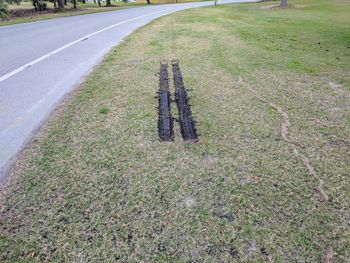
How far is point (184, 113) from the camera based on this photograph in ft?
11.2

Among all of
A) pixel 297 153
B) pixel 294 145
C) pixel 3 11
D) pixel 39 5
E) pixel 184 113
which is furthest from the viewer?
pixel 39 5

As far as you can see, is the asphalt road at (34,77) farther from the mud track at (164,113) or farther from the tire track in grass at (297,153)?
the tire track in grass at (297,153)

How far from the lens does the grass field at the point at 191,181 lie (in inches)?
67.4

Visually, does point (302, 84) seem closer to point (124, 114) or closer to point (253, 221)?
point (124, 114)

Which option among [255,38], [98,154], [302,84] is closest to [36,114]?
[98,154]

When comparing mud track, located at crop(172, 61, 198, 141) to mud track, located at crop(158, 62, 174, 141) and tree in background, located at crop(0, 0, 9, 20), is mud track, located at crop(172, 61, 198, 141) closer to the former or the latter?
mud track, located at crop(158, 62, 174, 141)

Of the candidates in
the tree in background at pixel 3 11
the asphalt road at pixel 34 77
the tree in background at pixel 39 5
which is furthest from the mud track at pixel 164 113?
the tree in background at pixel 39 5

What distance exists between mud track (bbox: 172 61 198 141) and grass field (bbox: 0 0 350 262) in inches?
3.8

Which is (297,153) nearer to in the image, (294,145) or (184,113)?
(294,145)

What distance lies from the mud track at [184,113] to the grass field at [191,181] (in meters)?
0.10

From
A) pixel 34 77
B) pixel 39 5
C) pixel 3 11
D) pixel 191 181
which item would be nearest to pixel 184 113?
pixel 191 181

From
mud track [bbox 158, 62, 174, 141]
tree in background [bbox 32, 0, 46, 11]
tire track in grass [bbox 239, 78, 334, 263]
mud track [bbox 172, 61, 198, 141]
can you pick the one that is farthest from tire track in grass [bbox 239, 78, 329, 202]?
tree in background [bbox 32, 0, 46, 11]

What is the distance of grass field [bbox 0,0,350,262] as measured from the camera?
5.61 feet

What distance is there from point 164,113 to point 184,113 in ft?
0.85
